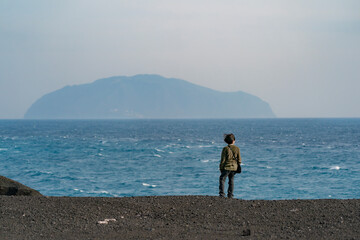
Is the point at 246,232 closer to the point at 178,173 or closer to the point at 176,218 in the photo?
the point at 176,218

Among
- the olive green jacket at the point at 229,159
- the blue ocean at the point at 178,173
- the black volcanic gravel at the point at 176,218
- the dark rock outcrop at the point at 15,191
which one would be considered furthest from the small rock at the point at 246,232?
the blue ocean at the point at 178,173

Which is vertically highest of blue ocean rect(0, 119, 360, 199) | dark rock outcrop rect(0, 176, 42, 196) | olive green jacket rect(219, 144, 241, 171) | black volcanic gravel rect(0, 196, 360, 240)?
olive green jacket rect(219, 144, 241, 171)

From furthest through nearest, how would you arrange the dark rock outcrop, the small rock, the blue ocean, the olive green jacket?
the blue ocean → the dark rock outcrop → the olive green jacket → the small rock

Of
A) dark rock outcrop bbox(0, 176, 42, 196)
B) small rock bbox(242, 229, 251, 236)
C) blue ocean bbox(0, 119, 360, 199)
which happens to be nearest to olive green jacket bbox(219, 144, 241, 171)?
small rock bbox(242, 229, 251, 236)

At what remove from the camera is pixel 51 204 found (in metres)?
10.9

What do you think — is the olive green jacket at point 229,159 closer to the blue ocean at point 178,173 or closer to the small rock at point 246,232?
the small rock at point 246,232

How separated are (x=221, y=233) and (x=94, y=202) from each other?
375 centimetres

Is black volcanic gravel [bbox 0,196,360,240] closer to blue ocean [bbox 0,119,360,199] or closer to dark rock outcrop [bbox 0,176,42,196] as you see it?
dark rock outcrop [bbox 0,176,42,196]

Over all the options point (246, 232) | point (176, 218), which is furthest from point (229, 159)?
point (246, 232)

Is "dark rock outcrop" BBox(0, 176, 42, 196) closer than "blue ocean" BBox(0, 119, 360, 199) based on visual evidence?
Yes

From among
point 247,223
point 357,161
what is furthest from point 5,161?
point 247,223

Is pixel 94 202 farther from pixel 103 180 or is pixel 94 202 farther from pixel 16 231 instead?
pixel 103 180

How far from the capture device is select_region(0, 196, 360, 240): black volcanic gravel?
8680mm

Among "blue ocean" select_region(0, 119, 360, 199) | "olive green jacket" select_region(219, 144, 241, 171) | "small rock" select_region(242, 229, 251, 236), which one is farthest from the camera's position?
"blue ocean" select_region(0, 119, 360, 199)
